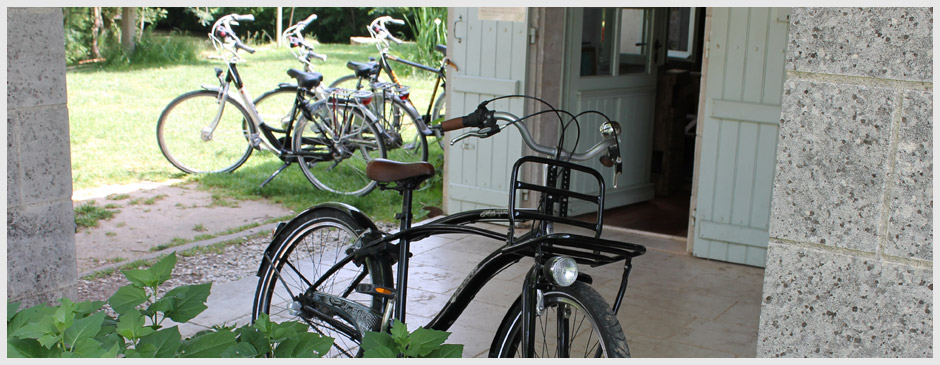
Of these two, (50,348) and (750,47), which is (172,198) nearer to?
(750,47)

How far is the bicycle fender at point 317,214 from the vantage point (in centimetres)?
323

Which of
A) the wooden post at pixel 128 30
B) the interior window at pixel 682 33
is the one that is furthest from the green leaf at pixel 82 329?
the wooden post at pixel 128 30

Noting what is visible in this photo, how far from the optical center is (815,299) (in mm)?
1932

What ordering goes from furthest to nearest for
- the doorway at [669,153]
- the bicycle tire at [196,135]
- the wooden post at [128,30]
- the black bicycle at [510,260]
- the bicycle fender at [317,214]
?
the wooden post at [128,30] → the bicycle tire at [196,135] → the doorway at [669,153] → the bicycle fender at [317,214] → the black bicycle at [510,260]

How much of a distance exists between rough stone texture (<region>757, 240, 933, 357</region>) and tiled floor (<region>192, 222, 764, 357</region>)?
1676mm

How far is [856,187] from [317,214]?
6.45 ft

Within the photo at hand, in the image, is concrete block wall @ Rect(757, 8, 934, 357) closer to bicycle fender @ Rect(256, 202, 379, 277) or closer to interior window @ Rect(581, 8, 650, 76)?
bicycle fender @ Rect(256, 202, 379, 277)

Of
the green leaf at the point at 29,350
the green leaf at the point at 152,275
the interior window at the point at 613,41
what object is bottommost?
the green leaf at the point at 29,350

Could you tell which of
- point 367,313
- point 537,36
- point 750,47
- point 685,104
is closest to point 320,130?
point 537,36

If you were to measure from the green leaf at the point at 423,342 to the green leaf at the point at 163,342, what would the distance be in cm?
48

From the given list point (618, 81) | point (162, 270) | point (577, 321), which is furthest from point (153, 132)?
point (577, 321)

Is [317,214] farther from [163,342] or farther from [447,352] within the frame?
[163,342]

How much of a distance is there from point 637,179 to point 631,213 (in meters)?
0.34

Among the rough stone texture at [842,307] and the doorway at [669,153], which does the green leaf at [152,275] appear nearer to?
the rough stone texture at [842,307]
